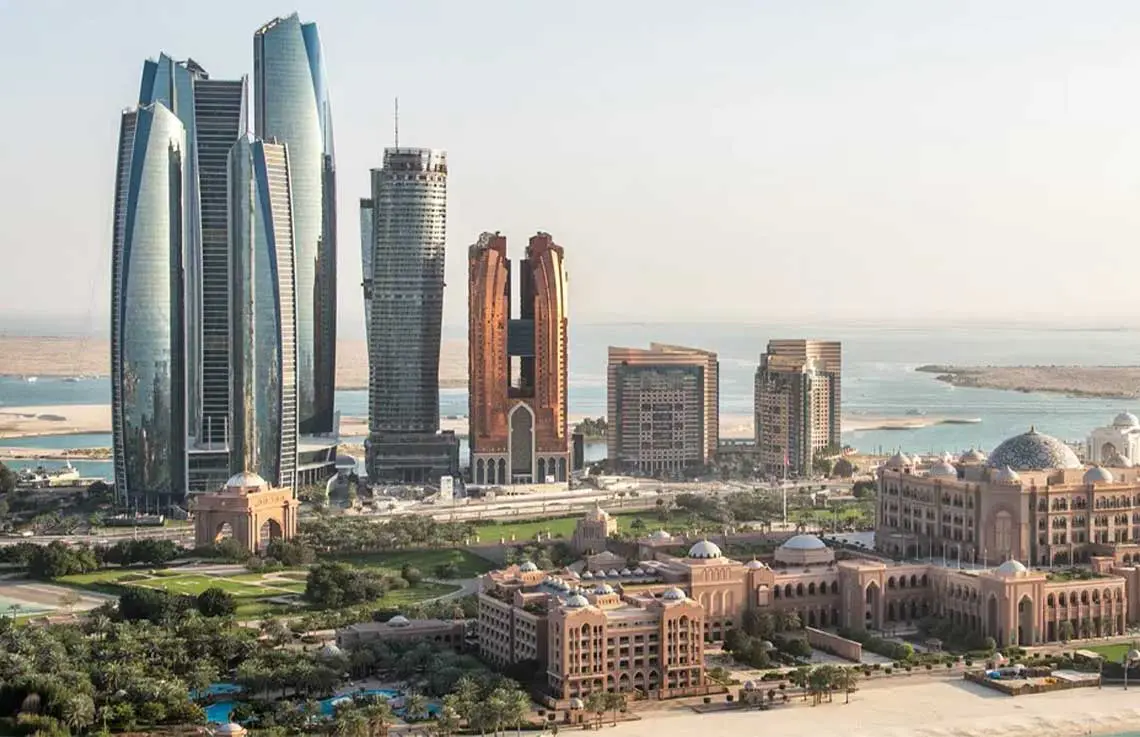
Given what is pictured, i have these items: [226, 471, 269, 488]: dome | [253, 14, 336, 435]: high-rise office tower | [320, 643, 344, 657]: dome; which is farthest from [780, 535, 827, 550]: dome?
[253, 14, 336, 435]: high-rise office tower

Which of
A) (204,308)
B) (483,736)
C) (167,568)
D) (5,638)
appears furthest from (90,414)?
(483,736)

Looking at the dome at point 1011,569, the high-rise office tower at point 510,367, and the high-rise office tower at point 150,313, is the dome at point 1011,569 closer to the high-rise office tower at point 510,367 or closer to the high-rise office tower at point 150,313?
the high-rise office tower at point 510,367

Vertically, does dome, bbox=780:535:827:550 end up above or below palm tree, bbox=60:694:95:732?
above

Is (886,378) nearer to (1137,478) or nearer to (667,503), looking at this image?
(667,503)

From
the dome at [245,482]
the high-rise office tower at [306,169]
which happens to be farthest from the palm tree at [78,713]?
the high-rise office tower at [306,169]

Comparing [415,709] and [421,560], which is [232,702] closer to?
[415,709]

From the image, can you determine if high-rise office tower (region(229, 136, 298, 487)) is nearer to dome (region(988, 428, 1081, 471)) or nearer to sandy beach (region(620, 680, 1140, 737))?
dome (region(988, 428, 1081, 471))
